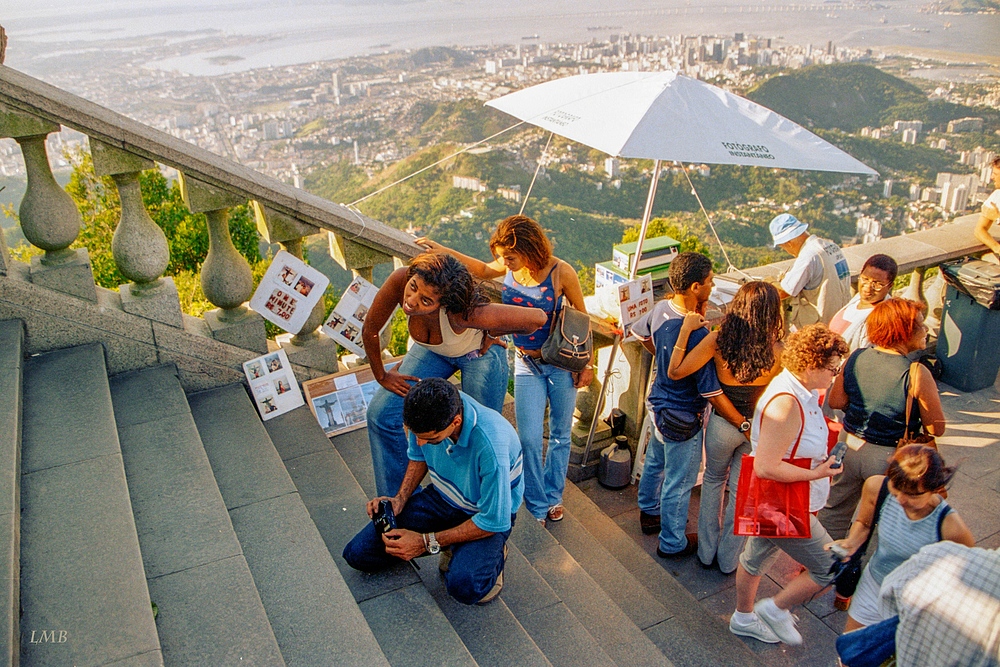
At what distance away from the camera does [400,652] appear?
2984 mm

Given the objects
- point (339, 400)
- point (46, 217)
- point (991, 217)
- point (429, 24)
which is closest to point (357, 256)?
point (339, 400)

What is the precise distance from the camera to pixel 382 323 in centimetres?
384

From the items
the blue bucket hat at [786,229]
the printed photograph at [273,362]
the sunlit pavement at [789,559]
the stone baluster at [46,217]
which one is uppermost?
the stone baluster at [46,217]

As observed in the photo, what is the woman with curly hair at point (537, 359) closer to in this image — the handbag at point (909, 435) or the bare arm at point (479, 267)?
the bare arm at point (479, 267)

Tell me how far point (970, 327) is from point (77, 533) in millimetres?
6828

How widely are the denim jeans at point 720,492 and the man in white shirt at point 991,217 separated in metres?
3.99

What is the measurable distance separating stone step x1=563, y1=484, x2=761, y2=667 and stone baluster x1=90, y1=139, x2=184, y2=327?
2.76 m

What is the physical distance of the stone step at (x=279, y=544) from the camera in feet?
9.38

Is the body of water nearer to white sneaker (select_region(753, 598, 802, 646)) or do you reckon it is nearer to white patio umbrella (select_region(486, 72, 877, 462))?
white patio umbrella (select_region(486, 72, 877, 462))

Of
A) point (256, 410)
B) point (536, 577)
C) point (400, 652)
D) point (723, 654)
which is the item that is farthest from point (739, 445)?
point (256, 410)

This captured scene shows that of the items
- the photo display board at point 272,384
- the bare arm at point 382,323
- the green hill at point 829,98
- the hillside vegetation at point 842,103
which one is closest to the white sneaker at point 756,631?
the bare arm at point 382,323

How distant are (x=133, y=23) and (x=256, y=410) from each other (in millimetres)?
152590

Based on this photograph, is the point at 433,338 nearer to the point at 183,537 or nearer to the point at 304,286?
the point at 304,286

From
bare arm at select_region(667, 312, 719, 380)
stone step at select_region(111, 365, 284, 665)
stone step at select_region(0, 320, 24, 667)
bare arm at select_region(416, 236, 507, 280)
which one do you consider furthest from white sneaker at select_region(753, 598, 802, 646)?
stone step at select_region(0, 320, 24, 667)
